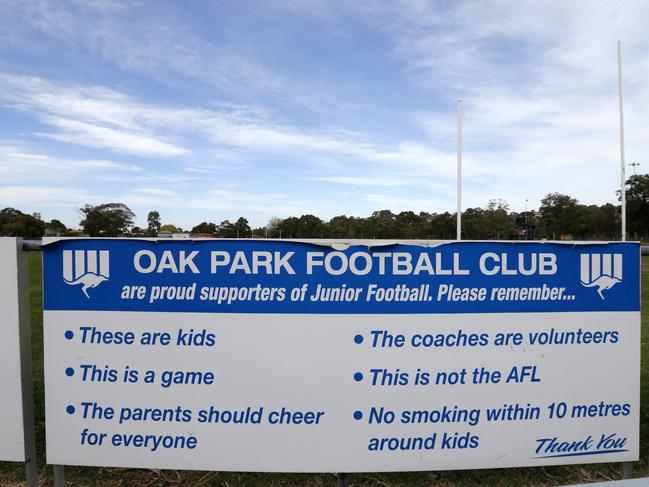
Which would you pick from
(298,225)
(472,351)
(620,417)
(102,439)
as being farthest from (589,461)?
(298,225)

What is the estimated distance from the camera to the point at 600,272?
2709 millimetres

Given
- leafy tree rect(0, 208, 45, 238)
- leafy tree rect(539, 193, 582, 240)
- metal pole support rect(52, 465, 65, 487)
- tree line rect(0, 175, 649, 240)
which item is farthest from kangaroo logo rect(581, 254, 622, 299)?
leafy tree rect(0, 208, 45, 238)

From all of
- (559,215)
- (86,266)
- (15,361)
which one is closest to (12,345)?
(15,361)

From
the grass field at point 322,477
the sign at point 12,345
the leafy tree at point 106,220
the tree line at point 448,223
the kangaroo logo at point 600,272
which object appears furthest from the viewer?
the leafy tree at point 106,220

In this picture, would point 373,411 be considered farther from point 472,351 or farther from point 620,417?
point 620,417

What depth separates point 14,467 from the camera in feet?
9.55

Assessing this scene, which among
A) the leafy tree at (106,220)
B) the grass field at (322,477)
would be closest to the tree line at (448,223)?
the leafy tree at (106,220)

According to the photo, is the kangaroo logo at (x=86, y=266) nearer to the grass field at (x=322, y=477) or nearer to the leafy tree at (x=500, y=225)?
the grass field at (x=322, y=477)

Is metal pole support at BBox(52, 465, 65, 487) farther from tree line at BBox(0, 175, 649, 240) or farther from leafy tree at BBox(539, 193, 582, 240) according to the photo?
leafy tree at BBox(539, 193, 582, 240)

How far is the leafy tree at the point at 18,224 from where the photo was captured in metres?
90.0

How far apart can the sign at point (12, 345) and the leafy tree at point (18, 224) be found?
326 feet

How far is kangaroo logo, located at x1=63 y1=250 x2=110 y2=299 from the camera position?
8.48 feet

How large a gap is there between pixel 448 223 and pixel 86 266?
86.9 metres

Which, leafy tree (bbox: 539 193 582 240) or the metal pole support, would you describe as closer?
the metal pole support
